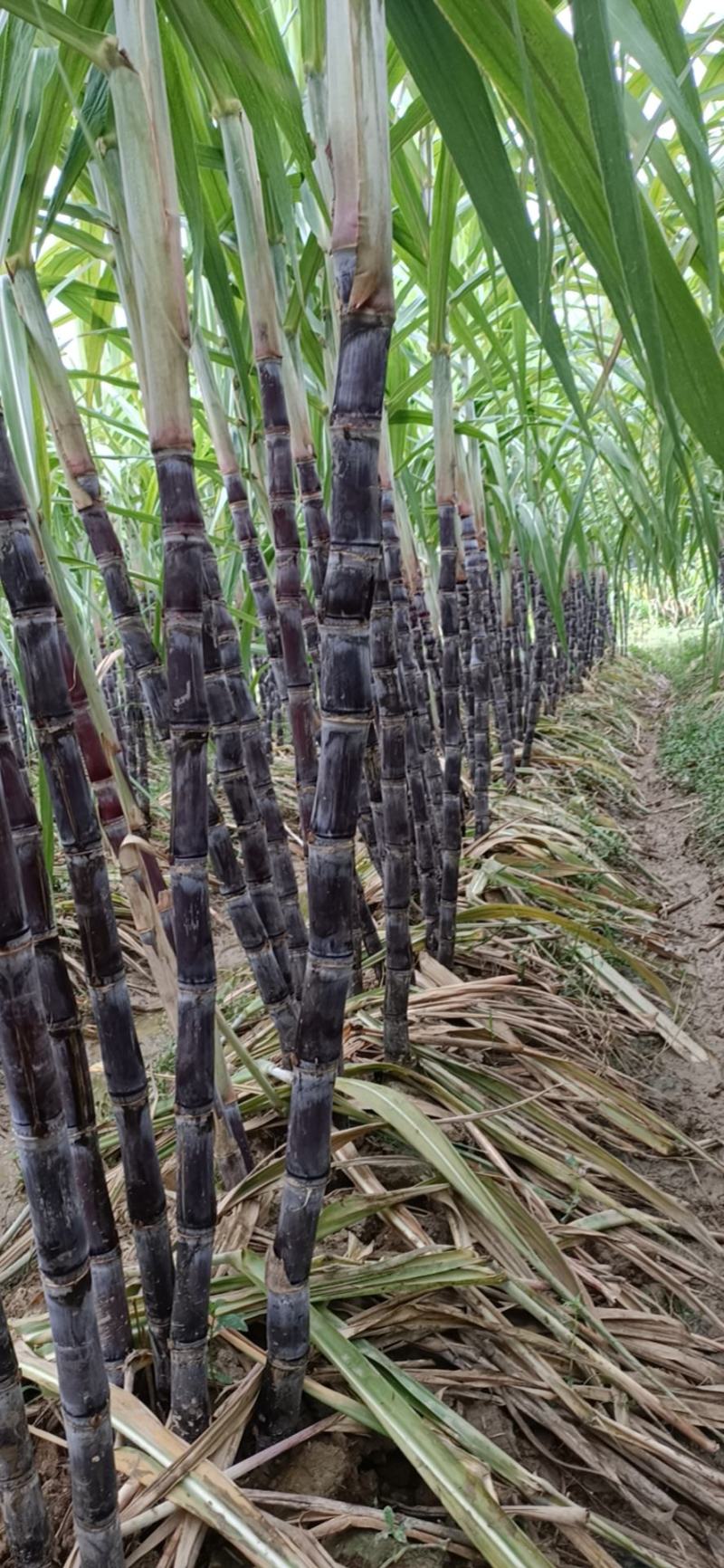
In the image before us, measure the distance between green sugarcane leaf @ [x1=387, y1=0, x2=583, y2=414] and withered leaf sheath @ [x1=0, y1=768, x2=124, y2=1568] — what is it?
0.36 meters

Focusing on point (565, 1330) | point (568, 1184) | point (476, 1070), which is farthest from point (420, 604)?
point (565, 1330)

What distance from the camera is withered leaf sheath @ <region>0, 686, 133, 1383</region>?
50 cm

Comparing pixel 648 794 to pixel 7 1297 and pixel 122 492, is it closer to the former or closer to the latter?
pixel 122 492

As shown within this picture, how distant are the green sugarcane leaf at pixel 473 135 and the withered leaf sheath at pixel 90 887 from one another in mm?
266

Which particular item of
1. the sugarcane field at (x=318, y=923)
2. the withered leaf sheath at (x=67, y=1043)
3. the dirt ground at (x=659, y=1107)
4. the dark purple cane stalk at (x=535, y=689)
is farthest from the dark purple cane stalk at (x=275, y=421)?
the dark purple cane stalk at (x=535, y=689)

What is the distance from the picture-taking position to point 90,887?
1.85 ft

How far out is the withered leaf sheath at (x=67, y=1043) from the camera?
504 millimetres

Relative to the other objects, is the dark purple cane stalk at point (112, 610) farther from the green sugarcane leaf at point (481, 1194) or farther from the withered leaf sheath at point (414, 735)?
the withered leaf sheath at point (414, 735)

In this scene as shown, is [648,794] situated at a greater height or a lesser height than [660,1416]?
lesser

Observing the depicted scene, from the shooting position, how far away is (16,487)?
46 centimetres

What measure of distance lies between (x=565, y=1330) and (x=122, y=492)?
269 cm

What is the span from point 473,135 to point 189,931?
461 mm

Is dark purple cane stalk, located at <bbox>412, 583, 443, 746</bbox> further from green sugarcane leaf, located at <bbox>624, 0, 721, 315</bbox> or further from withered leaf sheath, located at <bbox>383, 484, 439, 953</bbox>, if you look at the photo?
green sugarcane leaf, located at <bbox>624, 0, 721, 315</bbox>

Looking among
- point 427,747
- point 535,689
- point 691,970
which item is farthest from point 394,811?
Answer: point 535,689
